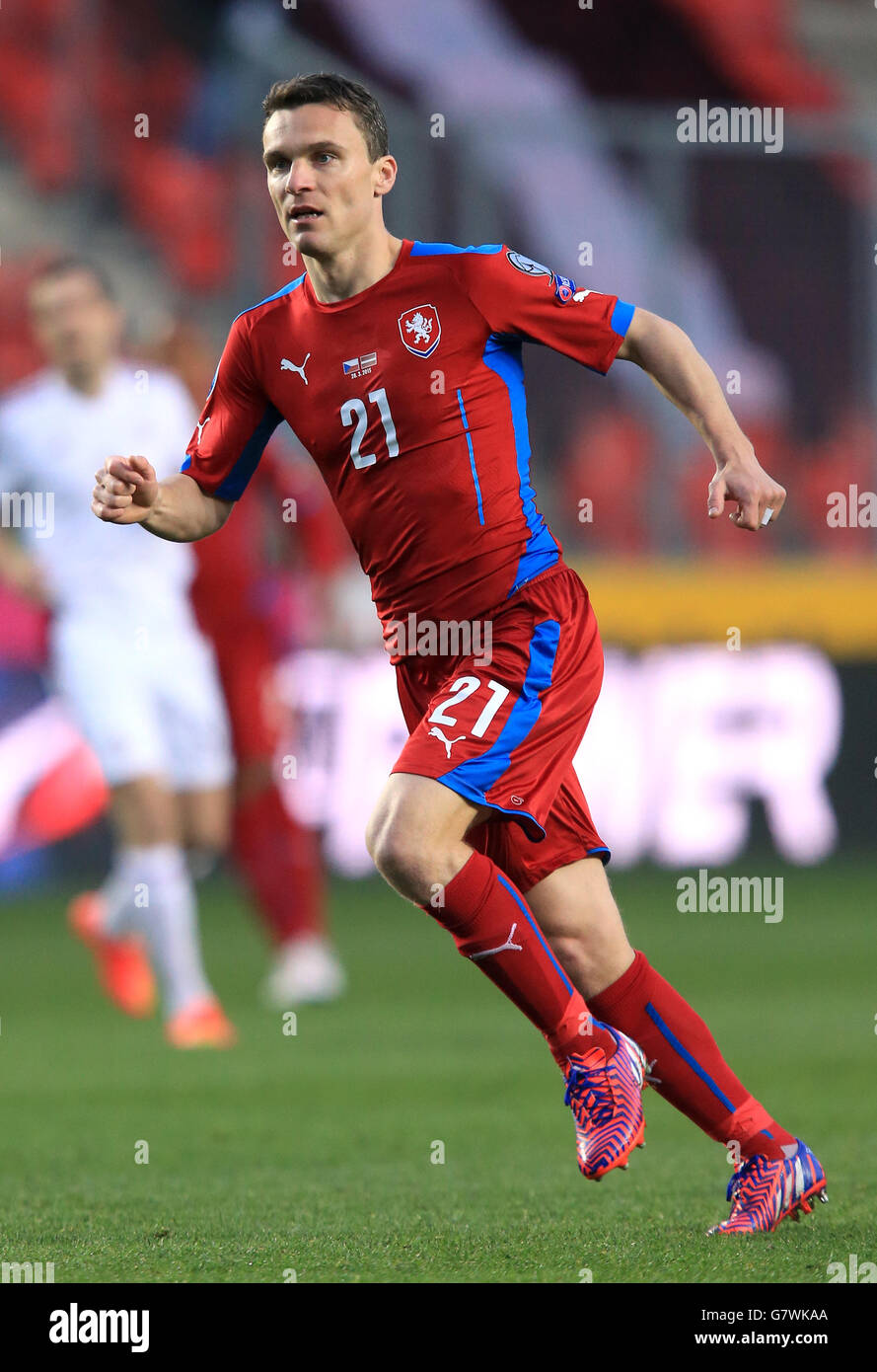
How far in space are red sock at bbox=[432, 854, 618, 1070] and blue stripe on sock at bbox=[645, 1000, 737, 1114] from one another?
0.16 m

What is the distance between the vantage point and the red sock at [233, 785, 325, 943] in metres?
7.70

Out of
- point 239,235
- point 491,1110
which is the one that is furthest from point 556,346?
point 239,235

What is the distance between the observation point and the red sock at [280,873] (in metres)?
7.70

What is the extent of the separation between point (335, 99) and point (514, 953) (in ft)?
5.21

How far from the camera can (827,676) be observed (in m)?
11.3

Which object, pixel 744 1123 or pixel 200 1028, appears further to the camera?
pixel 200 1028

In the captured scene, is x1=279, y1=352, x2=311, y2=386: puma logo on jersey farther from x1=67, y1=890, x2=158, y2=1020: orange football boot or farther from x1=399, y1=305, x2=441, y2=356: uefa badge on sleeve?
x1=67, y1=890, x2=158, y2=1020: orange football boot

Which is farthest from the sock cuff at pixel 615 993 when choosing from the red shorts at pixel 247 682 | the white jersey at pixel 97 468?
the red shorts at pixel 247 682

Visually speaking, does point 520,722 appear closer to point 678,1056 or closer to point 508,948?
point 508,948

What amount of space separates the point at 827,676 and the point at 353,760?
9.17ft

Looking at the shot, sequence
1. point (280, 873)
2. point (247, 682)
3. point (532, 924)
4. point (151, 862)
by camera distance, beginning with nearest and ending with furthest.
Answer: point (532, 924) < point (151, 862) < point (280, 873) < point (247, 682)

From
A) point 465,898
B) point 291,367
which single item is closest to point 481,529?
point 291,367

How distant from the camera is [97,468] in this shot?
703 cm

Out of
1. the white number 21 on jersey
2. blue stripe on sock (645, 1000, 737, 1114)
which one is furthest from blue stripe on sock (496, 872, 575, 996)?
the white number 21 on jersey
